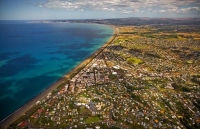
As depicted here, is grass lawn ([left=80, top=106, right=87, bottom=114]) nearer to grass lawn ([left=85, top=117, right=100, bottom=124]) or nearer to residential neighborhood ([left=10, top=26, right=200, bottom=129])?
residential neighborhood ([left=10, top=26, right=200, bottom=129])

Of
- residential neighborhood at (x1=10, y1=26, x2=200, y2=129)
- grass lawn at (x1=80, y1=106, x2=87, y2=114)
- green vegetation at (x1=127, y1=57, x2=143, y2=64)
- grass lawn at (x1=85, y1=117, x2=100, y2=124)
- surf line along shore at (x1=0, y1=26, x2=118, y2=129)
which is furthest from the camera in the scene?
green vegetation at (x1=127, y1=57, x2=143, y2=64)

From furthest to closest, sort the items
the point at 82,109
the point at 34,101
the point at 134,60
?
the point at 134,60 → the point at 34,101 → the point at 82,109

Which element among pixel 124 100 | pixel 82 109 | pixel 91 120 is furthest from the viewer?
pixel 124 100

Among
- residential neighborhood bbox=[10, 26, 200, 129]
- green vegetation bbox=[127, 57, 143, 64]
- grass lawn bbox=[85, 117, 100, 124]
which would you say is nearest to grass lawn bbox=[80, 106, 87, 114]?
residential neighborhood bbox=[10, 26, 200, 129]

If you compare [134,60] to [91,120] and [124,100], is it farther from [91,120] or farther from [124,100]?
[91,120]

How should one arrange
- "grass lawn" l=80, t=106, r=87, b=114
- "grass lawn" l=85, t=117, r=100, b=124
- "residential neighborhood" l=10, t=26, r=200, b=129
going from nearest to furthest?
1. "residential neighborhood" l=10, t=26, r=200, b=129
2. "grass lawn" l=85, t=117, r=100, b=124
3. "grass lawn" l=80, t=106, r=87, b=114

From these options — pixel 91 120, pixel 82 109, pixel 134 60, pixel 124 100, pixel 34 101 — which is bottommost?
pixel 91 120

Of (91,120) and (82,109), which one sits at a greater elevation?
(82,109)

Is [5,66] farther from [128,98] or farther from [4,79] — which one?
[128,98]

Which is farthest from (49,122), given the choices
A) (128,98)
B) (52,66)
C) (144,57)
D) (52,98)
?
(144,57)

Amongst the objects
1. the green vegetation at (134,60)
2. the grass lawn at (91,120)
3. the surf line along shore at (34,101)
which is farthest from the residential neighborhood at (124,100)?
the green vegetation at (134,60)

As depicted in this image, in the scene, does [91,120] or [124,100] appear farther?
[124,100]

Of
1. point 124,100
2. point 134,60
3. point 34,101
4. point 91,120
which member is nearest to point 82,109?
point 91,120
